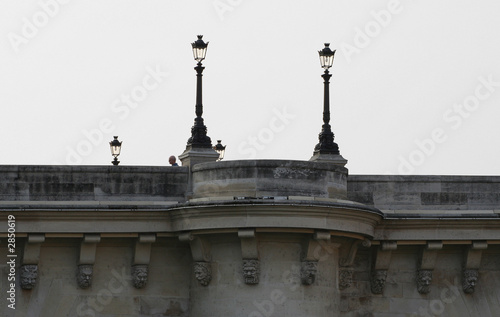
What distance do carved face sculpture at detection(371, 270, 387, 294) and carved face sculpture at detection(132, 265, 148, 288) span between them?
5.40 metres

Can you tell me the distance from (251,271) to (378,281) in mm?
3784

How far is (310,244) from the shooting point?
3756cm

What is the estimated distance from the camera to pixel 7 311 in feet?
126

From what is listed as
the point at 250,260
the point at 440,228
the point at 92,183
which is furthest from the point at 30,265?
the point at 440,228

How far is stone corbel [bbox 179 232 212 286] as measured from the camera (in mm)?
37969

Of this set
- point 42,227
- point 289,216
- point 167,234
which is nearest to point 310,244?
point 289,216

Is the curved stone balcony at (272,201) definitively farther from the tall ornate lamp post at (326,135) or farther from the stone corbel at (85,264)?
the tall ornate lamp post at (326,135)

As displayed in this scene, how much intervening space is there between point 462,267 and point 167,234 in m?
7.16

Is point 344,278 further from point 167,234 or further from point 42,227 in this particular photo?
point 42,227

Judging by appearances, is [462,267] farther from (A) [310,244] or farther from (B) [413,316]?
(A) [310,244]

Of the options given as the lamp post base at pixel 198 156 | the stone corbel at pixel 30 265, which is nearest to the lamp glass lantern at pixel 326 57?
the lamp post base at pixel 198 156

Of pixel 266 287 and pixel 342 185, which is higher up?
pixel 342 185

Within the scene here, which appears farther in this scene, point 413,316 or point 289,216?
point 413,316

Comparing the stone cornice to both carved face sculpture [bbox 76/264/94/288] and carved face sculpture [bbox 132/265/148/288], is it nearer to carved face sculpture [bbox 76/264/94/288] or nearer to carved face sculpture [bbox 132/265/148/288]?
carved face sculpture [bbox 132/265/148/288]
